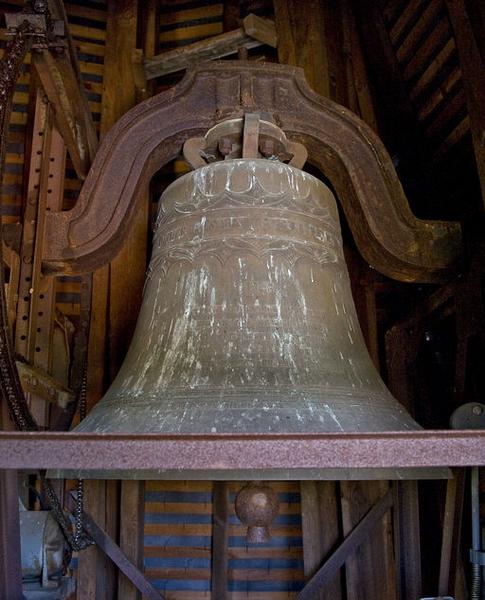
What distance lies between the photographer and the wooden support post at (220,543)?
2266 millimetres

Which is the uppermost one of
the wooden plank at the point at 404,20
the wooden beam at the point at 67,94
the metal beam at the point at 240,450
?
the wooden plank at the point at 404,20

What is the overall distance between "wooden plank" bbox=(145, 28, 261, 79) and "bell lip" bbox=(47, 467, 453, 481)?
169cm

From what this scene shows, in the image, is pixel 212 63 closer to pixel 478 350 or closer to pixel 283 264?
pixel 283 264

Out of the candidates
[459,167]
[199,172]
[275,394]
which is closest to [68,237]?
[199,172]

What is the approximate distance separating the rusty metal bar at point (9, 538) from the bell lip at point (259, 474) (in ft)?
0.85

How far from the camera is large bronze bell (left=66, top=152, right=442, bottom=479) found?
3.56 feet

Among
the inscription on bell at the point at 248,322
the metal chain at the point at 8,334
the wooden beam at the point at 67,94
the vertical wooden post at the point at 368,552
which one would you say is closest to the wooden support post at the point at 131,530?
the metal chain at the point at 8,334

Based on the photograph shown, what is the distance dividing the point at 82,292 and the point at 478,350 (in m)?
1.41

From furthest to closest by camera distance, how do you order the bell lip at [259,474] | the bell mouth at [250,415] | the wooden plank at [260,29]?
1. the wooden plank at [260,29]
2. the bell lip at [259,474]
3. the bell mouth at [250,415]

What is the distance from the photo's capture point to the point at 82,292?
2266 mm

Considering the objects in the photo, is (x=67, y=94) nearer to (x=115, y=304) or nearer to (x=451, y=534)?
(x=115, y=304)

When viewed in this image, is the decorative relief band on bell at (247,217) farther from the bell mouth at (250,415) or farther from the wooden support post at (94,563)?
the wooden support post at (94,563)

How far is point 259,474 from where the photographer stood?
1.37 metres

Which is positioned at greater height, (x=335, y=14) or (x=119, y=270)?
(x=335, y=14)
